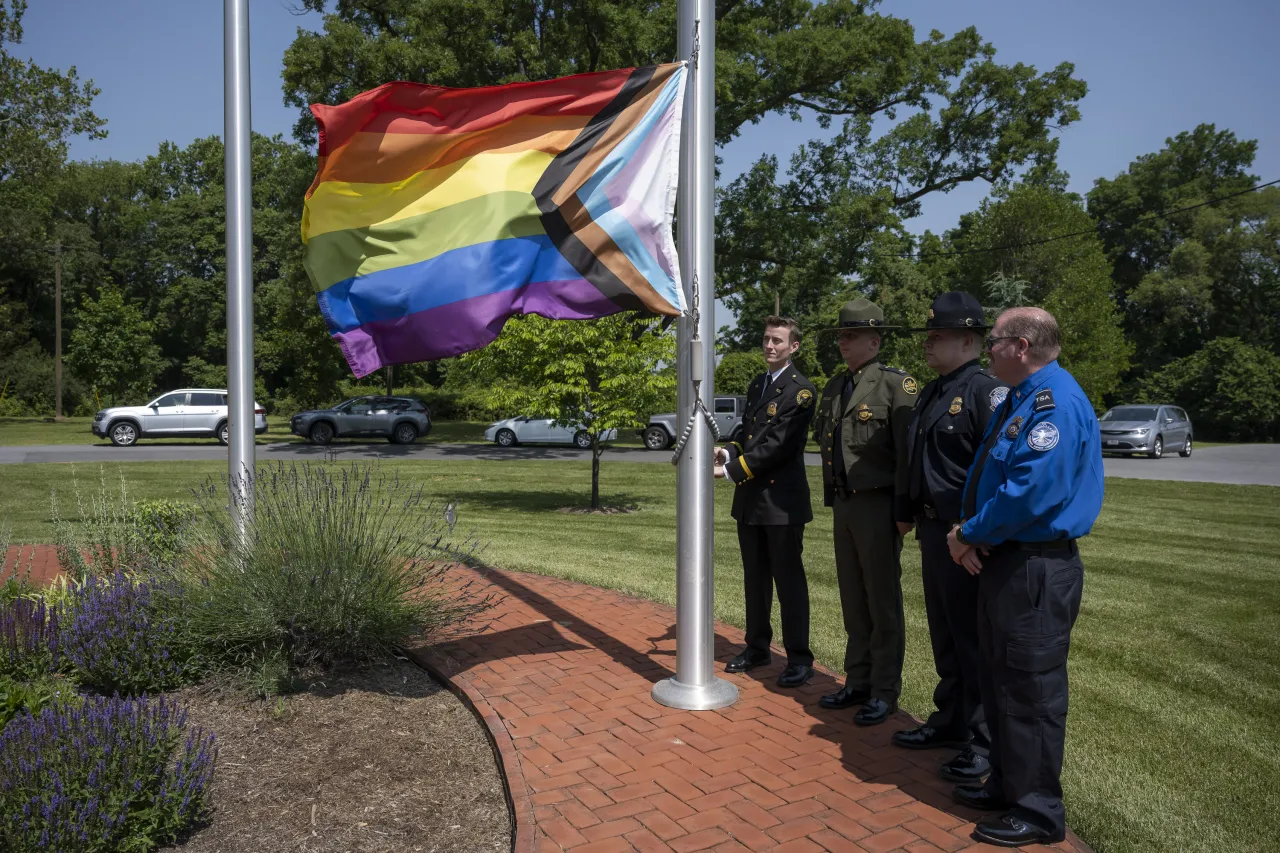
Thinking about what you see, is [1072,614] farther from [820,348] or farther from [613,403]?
[820,348]

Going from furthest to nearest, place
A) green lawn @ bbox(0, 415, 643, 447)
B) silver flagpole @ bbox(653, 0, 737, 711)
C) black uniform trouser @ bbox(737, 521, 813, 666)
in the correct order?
green lawn @ bbox(0, 415, 643, 447) < black uniform trouser @ bbox(737, 521, 813, 666) < silver flagpole @ bbox(653, 0, 737, 711)

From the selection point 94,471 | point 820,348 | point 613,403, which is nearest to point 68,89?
point 94,471

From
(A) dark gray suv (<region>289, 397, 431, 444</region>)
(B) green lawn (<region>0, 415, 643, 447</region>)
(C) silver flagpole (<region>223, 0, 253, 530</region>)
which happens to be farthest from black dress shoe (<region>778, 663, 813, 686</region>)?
(A) dark gray suv (<region>289, 397, 431, 444</region>)

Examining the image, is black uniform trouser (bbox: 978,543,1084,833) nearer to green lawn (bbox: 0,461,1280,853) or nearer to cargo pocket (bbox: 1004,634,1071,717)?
cargo pocket (bbox: 1004,634,1071,717)

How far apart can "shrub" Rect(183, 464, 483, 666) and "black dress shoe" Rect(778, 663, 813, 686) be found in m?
2.12

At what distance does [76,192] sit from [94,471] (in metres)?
52.9

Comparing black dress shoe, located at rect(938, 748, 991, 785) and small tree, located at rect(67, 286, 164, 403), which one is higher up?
small tree, located at rect(67, 286, 164, 403)

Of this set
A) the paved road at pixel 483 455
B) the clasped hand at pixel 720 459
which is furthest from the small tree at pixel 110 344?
the clasped hand at pixel 720 459

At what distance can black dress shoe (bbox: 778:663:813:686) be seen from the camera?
213 inches

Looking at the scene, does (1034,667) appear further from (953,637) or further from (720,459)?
(720,459)

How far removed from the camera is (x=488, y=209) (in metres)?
5.06

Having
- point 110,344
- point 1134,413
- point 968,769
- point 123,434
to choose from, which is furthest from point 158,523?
point 110,344

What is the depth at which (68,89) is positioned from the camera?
28.7m

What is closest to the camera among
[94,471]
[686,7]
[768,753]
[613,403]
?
[768,753]
